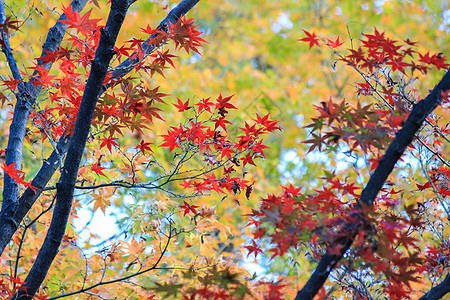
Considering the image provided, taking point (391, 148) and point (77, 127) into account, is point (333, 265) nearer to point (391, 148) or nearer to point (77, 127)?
point (391, 148)

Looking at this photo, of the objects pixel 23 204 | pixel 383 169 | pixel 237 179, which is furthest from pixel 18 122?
pixel 383 169

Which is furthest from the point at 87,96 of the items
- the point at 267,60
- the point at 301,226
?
the point at 267,60

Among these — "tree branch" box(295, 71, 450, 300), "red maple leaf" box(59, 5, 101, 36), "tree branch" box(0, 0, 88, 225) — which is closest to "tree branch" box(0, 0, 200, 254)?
"tree branch" box(0, 0, 88, 225)

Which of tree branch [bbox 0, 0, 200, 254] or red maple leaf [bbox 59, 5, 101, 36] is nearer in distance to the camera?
red maple leaf [bbox 59, 5, 101, 36]

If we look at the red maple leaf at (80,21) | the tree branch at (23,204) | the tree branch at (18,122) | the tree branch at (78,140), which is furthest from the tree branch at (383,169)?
the tree branch at (18,122)

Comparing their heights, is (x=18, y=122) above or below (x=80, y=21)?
below

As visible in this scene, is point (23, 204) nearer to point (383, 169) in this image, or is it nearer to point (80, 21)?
point (80, 21)

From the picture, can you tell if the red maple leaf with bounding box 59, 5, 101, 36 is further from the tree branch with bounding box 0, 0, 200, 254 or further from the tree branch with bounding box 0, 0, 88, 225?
the tree branch with bounding box 0, 0, 88, 225

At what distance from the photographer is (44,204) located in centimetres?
293

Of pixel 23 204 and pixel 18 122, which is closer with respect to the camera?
pixel 23 204

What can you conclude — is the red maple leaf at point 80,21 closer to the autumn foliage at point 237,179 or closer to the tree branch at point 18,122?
the autumn foliage at point 237,179

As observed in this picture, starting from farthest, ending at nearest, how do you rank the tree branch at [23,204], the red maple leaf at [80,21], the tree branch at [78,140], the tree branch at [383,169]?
the tree branch at [23,204] → the red maple leaf at [80,21] → the tree branch at [78,140] → the tree branch at [383,169]

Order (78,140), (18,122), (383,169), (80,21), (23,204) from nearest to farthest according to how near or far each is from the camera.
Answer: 1. (383,169)
2. (78,140)
3. (80,21)
4. (23,204)
5. (18,122)

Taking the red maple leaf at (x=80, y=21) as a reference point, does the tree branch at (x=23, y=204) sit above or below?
below
